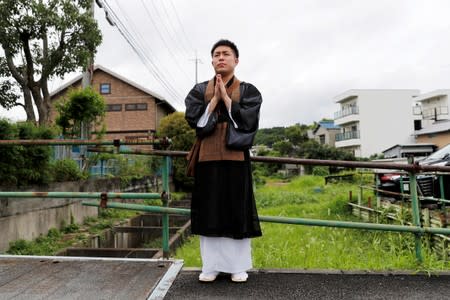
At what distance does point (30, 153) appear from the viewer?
20.7ft

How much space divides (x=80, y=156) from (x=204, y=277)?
864 cm

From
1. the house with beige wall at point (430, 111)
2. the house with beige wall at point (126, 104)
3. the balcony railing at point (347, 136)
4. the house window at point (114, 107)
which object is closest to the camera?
the house with beige wall at point (126, 104)

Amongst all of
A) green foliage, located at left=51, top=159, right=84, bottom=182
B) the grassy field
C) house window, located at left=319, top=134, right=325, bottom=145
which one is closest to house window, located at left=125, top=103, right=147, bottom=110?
the grassy field

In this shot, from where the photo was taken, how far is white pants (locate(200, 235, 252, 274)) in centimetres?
240

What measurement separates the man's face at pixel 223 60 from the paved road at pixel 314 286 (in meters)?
1.39

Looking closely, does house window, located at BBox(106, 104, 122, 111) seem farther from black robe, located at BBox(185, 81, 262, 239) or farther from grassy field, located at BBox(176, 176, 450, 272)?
black robe, located at BBox(185, 81, 262, 239)

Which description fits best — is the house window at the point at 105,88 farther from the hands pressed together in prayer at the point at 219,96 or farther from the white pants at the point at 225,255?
the white pants at the point at 225,255

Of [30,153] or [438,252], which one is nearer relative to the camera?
[438,252]

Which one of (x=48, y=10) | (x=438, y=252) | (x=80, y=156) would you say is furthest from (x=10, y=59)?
(x=438, y=252)

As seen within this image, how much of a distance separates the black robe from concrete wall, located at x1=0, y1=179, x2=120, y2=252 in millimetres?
4344

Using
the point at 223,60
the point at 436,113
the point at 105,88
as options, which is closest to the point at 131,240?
the point at 223,60

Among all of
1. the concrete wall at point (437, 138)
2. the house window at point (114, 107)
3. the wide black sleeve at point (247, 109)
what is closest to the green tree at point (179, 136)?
the house window at point (114, 107)

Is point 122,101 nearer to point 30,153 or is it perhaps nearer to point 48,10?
point 48,10

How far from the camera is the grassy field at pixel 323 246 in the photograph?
352 cm
